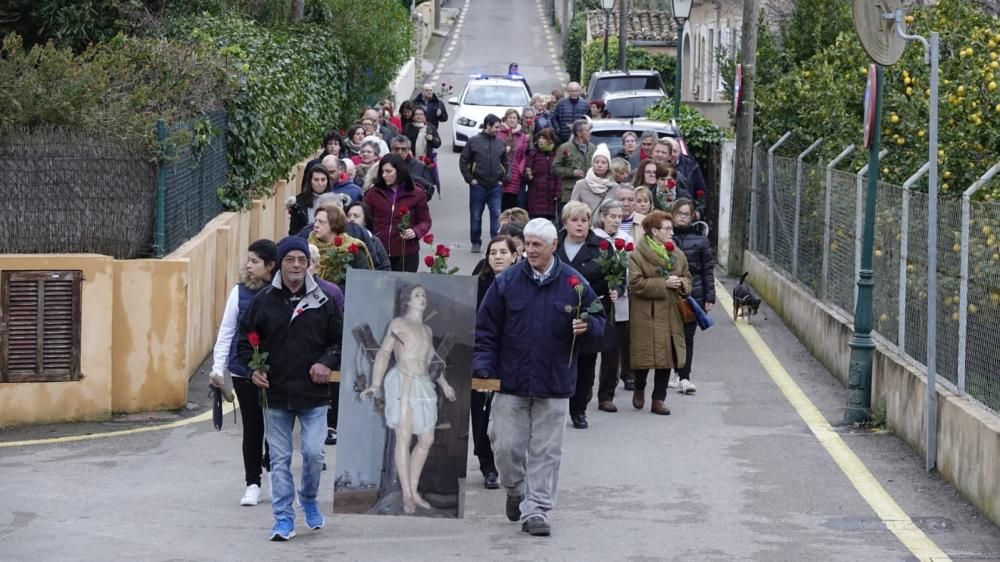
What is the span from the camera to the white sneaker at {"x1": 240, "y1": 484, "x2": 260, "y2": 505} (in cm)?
1012

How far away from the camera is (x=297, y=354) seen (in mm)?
9141

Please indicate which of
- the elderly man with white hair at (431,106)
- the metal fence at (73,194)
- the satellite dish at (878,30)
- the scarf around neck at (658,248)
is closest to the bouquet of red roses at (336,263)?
the scarf around neck at (658,248)

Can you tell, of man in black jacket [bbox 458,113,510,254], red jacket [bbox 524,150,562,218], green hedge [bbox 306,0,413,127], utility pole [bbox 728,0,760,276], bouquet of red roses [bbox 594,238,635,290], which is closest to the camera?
bouquet of red roses [bbox 594,238,635,290]

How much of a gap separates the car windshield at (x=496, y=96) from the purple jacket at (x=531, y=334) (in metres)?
28.1

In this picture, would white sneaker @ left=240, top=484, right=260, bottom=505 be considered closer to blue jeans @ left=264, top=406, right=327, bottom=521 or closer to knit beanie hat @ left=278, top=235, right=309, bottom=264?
blue jeans @ left=264, top=406, right=327, bottom=521

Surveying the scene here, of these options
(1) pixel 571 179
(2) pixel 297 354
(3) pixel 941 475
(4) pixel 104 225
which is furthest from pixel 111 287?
(1) pixel 571 179

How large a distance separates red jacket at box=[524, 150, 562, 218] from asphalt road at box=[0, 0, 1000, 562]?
6637mm

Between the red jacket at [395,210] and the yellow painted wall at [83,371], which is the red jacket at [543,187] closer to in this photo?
the red jacket at [395,210]

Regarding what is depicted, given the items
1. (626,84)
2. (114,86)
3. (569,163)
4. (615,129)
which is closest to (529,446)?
(114,86)

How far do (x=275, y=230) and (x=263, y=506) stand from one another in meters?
10.6

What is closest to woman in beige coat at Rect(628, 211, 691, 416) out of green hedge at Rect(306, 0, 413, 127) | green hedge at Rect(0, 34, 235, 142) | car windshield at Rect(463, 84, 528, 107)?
green hedge at Rect(0, 34, 235, 142)

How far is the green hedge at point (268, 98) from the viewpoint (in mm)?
17469

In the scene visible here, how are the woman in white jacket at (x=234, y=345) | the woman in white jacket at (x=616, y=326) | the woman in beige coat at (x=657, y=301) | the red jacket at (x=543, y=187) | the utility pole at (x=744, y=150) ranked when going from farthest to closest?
the utility pole at (x=744, y=150)
the red jacket at (x=543, y=187)
the woman in beige coat at (x=657, y=301)
the woman in white jacket at (x=616, y=326)
the woman in white jacket at (x=234, y=345)

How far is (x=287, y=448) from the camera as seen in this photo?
30.4 feet
